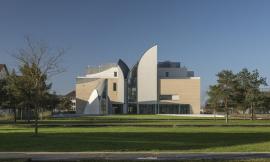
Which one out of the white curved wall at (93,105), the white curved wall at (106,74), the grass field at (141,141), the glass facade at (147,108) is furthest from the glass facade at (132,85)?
the grass field at (141,141)

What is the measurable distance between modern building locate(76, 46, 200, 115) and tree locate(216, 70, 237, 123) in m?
79.3

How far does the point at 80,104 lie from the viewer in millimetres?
157750

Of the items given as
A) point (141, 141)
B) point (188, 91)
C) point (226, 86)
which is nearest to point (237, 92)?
point (226, 86)

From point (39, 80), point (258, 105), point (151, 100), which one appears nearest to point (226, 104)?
point (258, 105)

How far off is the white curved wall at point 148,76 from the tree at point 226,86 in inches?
3201

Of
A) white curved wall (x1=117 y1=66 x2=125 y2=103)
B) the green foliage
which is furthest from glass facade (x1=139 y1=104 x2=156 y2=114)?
the green foliage

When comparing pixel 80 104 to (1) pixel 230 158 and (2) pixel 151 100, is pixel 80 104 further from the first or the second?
(1) pixel 230 158

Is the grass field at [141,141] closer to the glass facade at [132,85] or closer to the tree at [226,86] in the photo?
the tree at [226,86]

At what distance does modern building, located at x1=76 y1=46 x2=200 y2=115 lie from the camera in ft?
507

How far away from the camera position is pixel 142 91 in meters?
156

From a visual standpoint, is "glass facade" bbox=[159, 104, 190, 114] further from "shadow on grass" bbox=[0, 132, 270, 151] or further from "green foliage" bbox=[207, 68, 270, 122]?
"shadow on grass" bbox=[0, 132, 270, 151]

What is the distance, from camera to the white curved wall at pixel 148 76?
510ft

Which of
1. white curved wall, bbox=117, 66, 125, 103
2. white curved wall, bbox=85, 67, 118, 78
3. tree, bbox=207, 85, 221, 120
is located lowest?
tree, bbox=207, 85, 221, 120

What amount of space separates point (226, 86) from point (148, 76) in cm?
8514
